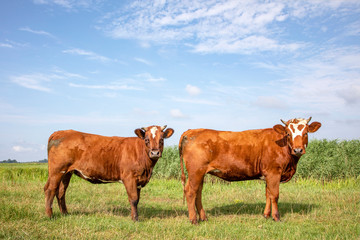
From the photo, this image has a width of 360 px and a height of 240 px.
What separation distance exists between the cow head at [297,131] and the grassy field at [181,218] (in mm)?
1751

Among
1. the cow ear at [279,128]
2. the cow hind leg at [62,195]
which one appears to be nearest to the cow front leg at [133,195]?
the cow hind leg at [62,195]

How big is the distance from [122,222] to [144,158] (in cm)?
158

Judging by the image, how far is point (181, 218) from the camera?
806 cm

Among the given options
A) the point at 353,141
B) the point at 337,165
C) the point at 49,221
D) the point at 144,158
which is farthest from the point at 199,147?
the point at 353,141

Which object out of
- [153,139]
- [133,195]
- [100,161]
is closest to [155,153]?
[153,139]

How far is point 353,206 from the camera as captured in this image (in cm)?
958

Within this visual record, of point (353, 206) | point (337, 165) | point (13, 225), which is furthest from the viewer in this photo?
point (337, 165)

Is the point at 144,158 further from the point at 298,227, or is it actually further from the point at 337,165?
the point at 337,165

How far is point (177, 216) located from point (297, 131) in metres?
3.63

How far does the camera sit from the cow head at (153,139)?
7.41m

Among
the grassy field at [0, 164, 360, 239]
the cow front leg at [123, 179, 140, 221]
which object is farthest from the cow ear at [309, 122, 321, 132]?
the cow front leg at [123, 179, 140, 221]

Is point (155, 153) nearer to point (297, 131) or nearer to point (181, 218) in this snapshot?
point (181, 218)

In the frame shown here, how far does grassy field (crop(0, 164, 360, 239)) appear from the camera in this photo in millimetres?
6422

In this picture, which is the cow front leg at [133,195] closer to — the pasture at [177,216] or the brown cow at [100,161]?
the brown cow at [100,161]
